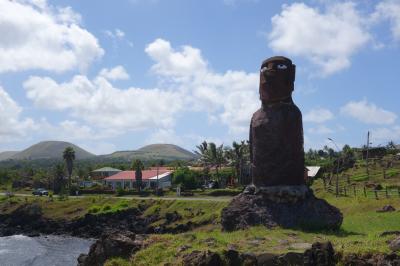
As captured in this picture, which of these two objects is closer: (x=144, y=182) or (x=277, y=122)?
(x=277, y=122)


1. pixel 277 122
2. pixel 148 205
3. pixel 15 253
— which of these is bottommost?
pixel 15 253

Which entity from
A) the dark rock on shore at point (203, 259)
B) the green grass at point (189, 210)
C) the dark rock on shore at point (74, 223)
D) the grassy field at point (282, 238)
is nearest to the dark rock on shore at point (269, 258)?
the dark rock on shore at point (203, 259)

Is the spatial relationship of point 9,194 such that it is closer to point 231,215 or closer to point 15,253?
point 15,253

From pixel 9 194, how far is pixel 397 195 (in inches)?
2839

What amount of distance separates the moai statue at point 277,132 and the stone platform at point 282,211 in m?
0.57

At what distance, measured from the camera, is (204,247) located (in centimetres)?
1619

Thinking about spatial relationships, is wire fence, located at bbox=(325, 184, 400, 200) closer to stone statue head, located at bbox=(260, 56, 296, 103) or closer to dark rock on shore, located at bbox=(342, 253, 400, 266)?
stone statue head, located at bbox=(260, 56, 296, 103)

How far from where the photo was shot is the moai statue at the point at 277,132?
21484 mm

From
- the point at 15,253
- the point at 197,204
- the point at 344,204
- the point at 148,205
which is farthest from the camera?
the point at 148,205

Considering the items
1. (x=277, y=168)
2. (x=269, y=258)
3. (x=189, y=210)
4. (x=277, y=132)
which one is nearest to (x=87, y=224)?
(x=189, y=210)

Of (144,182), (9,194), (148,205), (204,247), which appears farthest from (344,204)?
(9,194)

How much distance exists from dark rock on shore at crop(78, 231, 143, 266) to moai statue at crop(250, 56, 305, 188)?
6.49 metres

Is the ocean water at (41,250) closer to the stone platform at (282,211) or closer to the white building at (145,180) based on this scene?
the stone platform at (282,211)

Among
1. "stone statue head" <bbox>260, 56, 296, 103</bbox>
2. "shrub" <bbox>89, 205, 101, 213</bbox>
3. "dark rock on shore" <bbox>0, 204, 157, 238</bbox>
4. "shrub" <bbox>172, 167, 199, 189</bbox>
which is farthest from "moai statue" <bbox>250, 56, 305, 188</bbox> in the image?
"shrub" <bbox>172, 167, 199, 189</bbox>
